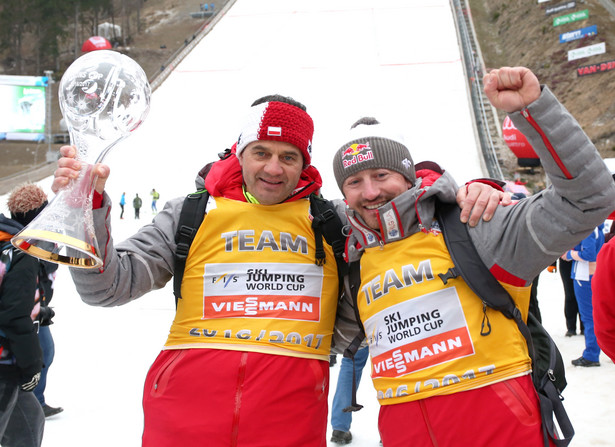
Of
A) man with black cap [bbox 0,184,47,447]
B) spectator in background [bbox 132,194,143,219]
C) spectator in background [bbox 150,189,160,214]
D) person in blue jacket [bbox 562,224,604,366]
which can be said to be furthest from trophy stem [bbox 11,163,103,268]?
spectator in background [bbox 150,189,160,214]

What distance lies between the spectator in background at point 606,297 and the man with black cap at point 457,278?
1.79 ft

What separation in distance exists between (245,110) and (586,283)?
16.5 meters

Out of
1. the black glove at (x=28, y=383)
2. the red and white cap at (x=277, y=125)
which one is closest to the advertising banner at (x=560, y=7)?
the red and white cap at (x=277, y=125)

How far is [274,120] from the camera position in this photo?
7.38 feet

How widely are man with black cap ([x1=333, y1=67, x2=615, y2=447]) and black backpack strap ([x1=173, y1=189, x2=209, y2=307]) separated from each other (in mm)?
587

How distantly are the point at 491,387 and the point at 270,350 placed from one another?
759mm

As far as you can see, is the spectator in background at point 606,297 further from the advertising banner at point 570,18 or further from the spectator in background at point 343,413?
the advertising banner at point 570,18

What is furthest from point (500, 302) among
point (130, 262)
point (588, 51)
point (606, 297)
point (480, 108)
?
point (588, 51)

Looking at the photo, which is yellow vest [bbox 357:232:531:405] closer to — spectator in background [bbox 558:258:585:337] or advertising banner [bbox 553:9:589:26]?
spectator in background [bbox 558:258:585:337]

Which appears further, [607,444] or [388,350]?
[607,444]

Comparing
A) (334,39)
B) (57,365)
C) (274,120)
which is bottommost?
(57,365)

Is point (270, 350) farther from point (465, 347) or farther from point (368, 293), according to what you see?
point (465, 347)

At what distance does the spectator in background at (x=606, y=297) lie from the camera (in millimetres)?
2268

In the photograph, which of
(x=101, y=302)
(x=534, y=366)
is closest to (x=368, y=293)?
(x=534, y=366)
